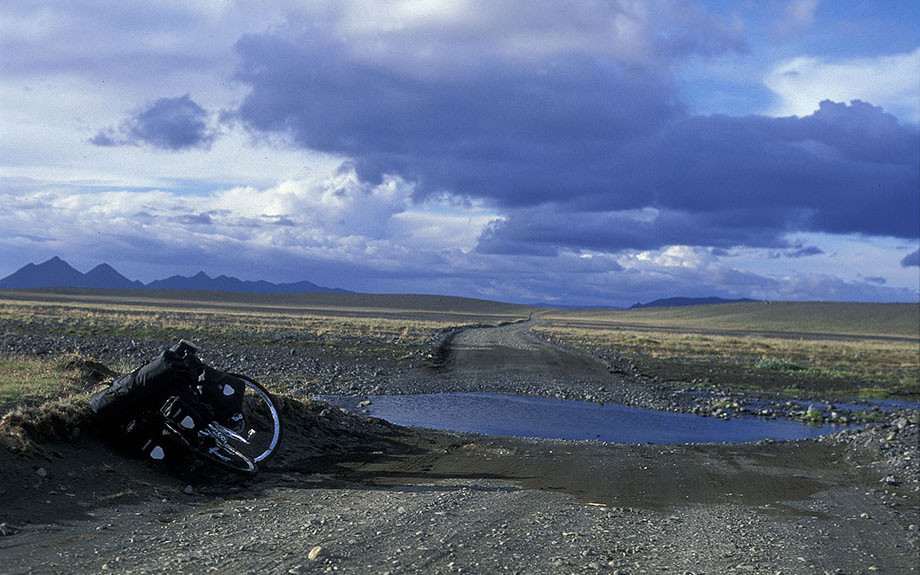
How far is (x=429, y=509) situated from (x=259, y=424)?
4.68 m

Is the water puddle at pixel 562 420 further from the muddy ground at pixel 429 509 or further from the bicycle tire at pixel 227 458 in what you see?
the bicycle tire at pixel 227 458

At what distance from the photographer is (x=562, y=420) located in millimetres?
21641

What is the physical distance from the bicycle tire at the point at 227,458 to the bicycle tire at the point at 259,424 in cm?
25

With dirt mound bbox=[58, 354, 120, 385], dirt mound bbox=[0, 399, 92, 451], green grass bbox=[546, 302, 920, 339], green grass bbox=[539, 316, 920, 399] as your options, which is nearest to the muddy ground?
→ dirt mound bbox=[0, 399, 92, 451]

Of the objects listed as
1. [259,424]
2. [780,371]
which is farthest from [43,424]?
[780,371]

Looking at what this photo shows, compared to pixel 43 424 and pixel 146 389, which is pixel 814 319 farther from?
pixel 43 424

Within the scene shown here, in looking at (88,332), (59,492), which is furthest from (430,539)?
(88,332)

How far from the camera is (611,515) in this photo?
9430 mm

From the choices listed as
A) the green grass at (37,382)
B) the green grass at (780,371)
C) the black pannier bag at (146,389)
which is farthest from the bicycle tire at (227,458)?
the green grass at (780,371)

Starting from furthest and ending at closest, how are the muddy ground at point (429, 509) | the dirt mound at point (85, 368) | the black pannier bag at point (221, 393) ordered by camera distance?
the dirt mound at point (85, 368), the black pannier bag at point (221, 393), the muddy ground at point (429, 509)

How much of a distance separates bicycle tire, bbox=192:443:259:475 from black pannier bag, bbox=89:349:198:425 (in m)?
0.81

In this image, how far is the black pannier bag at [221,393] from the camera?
9516mm

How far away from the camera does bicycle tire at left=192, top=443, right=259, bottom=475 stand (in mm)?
9414

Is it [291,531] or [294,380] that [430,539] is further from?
[294,380]
